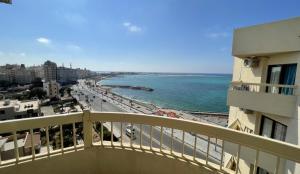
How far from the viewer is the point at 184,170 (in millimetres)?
1785

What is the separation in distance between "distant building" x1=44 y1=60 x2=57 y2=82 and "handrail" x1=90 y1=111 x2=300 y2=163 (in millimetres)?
66933

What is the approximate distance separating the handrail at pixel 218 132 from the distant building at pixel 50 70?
66933mm

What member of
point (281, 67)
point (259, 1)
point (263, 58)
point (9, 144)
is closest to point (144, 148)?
point (9, 144)

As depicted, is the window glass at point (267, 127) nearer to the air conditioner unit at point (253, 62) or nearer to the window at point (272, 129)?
the window at point (272, 129)

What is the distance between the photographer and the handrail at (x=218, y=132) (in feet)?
3.93

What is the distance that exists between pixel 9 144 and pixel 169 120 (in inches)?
170

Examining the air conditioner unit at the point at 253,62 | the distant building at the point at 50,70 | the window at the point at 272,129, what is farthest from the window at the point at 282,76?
the distant building at the point at 50,70

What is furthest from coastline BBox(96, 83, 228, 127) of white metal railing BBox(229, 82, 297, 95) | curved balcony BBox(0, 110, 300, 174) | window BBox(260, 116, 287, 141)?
curved balcony BBox(0, 110, 300, 174)

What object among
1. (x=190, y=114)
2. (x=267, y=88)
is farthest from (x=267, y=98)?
(x=190, y=114)

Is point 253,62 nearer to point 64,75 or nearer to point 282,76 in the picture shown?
point 282,76

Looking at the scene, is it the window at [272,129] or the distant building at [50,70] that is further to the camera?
the distant building at [50,70]

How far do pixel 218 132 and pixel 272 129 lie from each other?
155 inches

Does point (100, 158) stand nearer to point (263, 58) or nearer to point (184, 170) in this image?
point (184, 170)

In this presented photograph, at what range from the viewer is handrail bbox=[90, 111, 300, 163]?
1.20 metres
